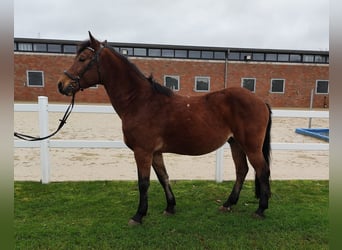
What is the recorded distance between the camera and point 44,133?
457 centimetres

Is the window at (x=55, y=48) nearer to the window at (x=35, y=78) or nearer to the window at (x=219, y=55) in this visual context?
the window at (x=35, y=78)

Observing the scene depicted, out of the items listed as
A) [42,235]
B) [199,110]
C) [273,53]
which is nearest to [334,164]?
[199,110]

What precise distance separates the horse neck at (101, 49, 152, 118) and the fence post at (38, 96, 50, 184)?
194 cm

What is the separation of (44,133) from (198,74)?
2120cm

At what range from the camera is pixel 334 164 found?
64cm

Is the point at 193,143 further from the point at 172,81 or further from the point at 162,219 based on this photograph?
the point at 172,81

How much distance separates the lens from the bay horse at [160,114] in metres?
3.10

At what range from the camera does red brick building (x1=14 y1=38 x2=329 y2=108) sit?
23422mm

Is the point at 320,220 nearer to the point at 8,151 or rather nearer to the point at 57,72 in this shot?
the point at 8,151

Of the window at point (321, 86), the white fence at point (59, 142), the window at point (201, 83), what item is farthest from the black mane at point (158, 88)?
the window at point (321, 86)

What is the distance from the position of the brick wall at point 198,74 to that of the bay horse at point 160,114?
2085 centimetres

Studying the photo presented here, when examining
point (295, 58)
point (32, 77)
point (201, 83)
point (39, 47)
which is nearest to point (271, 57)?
point (295, 58)

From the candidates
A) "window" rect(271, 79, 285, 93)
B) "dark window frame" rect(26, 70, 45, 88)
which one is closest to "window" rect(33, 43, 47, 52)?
"dark window frame" rect(26, 70, 45, 88)

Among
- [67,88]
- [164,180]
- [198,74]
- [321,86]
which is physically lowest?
[164,180]
